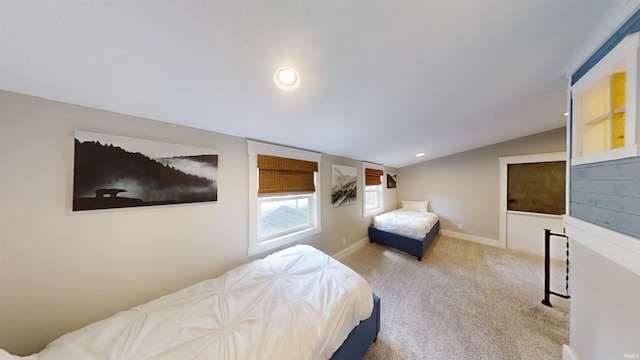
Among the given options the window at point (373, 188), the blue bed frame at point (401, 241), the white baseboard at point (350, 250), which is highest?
the window at point (373, 188)

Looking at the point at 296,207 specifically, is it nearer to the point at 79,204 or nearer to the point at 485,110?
the point at 79,204

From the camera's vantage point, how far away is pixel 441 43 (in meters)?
1.01

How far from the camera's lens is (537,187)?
3338 millimetres

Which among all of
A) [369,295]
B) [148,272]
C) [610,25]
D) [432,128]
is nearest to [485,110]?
[432,128]

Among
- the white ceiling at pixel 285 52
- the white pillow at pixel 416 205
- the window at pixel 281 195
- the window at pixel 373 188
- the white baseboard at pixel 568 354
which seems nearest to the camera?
the white ceiling at pixel 285 52

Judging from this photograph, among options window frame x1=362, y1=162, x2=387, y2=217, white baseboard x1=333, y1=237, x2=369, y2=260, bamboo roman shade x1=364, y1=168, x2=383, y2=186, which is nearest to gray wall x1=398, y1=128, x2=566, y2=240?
window frame x1=362, y1=162, x2=387, y2=217

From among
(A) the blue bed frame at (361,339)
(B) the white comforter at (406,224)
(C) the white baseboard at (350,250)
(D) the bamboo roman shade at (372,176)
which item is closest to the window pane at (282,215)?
(C) the white baseboard at (350,250)

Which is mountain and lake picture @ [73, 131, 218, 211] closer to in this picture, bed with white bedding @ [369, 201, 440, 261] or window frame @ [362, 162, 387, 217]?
window frame @ [362, 162, 387, 217]

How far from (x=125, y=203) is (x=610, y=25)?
331 cm

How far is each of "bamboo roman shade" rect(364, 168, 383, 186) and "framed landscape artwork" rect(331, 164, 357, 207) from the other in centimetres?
46

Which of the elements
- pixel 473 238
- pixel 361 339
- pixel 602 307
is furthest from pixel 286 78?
pixel 473 238

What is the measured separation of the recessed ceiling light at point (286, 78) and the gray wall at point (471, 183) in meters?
4.61

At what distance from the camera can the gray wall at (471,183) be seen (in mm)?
3412

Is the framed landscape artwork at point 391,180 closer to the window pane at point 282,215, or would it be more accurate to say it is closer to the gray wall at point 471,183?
the gray wall at point 471,183
